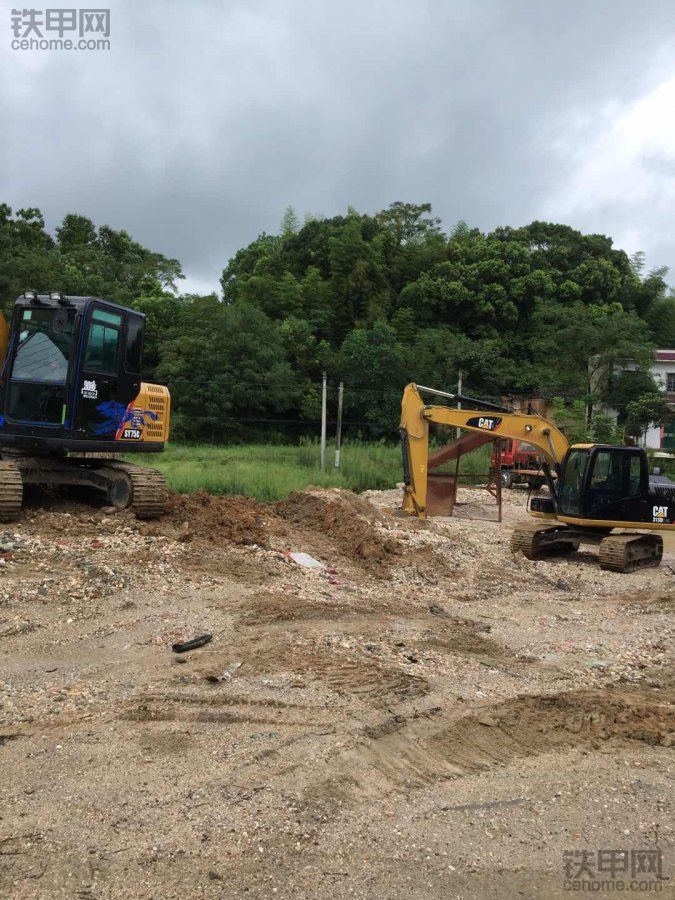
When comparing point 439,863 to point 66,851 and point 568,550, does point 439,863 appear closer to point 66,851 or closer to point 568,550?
point 66,851

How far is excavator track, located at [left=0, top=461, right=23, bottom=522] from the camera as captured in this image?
29.2 ft

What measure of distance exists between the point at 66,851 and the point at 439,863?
157 cm

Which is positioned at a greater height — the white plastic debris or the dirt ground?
the white plastic debris

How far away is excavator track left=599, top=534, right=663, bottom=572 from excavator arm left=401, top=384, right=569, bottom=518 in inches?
74.8

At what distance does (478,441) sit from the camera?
16469 millimetres

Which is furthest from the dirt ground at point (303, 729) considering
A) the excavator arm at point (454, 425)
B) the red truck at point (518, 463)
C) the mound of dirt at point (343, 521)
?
the red truck at point (518, 463)

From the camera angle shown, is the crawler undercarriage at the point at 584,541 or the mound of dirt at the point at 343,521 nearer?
the mound of dirt at the point at 343,521

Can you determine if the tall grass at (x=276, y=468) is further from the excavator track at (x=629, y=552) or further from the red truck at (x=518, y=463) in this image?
the excavator track at (x=629, y=552)

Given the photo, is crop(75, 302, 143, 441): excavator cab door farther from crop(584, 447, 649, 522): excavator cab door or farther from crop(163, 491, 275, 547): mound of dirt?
crop(584, 447, 649, 522): excavator cab door

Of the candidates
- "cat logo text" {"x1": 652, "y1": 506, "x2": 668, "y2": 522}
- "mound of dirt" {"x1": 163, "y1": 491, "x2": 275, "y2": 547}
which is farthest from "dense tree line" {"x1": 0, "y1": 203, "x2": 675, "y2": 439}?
"cat logo text" {"x1": 652, "y1": 506, "x2": 668, "y2": 522}

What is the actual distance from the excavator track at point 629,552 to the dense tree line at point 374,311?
790 inches

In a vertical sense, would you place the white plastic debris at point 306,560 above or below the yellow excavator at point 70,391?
below

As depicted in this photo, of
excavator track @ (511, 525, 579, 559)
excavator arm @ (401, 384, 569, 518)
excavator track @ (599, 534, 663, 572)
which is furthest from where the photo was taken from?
excavator arm @ (401, 384, 569, 518)

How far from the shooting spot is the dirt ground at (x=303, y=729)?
10.8 feet
